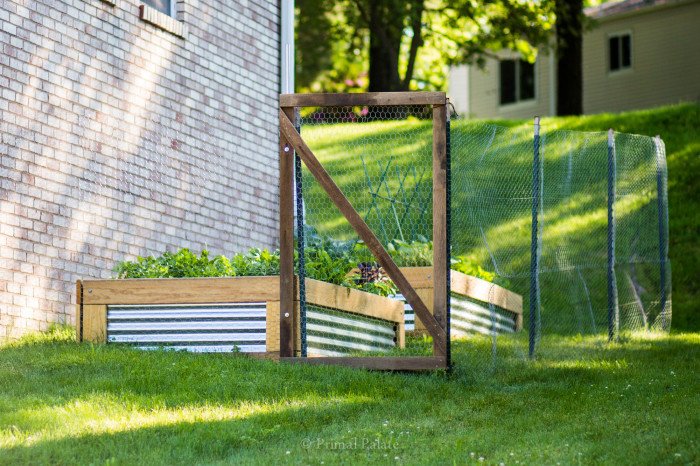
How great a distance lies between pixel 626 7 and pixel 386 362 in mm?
20131

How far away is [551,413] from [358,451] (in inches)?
61.9

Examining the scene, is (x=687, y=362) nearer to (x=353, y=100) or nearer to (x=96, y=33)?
(x=353, y=100)

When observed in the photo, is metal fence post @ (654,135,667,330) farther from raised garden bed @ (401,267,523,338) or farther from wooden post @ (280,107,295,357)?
wooden post @ (280,107,295,357)

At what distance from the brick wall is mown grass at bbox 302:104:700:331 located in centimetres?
168

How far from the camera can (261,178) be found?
34.1 feet

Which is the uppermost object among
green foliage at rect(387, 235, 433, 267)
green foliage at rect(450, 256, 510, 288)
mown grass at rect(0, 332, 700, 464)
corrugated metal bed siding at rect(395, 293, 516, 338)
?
green foliage at rect(387, 235, 433, 267)

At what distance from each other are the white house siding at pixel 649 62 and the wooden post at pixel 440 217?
1693 centimetres

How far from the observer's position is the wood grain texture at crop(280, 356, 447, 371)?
6.59 m

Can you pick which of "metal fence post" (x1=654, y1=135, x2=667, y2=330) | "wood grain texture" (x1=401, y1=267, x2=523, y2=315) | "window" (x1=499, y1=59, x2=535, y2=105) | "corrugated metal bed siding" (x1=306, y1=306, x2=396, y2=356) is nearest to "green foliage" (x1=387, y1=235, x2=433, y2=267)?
"wood grain texture" (x1=401, y1=267, x2=523, y2=315)

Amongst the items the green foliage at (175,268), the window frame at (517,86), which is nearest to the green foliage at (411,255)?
the green foliage at (175,268)

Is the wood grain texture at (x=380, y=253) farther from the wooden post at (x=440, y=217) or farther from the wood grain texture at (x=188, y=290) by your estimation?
the wood grain texture at (x=188, y=290)

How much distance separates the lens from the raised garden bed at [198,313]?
22.4 ft

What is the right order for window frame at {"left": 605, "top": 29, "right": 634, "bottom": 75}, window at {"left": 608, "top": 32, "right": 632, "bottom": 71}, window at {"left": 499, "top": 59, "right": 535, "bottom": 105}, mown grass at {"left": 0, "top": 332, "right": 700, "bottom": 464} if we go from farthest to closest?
window at {"left": 499, "top": 59, "right": 535, "bottom": 105} → window at {"left": 608, "top": 32, "right": 632, "bottom": 71} → window frame at {"left": 605, "top": 29, "right": 634, "bottom": 75} → mown grass at {"left": 0, "top": 332, "right": 700, "bottom": 464}

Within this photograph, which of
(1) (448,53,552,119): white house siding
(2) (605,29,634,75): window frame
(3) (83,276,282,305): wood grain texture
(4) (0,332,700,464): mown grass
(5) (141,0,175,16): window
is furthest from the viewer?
(1) (448,53,552,119): white house siding
